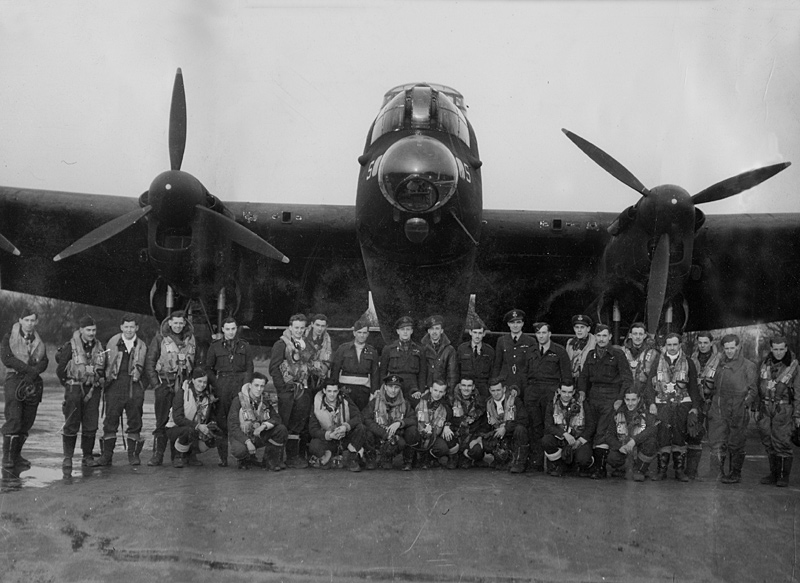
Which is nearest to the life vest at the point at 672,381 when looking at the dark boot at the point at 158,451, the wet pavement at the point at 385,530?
the wet pavement at the point at 385,530

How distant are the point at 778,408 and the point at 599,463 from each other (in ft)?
Result: 7.38

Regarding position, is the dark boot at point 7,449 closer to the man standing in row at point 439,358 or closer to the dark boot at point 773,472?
the man standing in row at point 439,358

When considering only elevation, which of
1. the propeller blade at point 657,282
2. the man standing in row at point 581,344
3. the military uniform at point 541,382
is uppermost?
the propeller blade at point 657,282

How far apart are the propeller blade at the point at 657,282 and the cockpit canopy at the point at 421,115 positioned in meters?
3.15

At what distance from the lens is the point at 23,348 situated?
8.62m

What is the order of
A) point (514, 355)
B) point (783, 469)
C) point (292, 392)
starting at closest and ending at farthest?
point (783, 469) < point (292, 392) < point (514, 355)

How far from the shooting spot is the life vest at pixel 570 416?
846cm

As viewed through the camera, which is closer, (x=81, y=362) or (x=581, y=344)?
(x=81, y=362)

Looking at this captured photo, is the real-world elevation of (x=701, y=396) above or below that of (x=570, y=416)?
above

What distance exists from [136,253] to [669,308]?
346 inches

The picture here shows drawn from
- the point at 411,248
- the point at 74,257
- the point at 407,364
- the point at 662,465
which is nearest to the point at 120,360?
the point at 407,364

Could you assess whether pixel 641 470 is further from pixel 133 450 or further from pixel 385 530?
pixel 133 450

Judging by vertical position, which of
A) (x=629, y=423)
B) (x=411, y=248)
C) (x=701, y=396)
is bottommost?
(x=629, y=423)

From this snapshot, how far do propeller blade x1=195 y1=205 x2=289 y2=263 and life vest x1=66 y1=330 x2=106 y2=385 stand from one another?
2.34 metres
